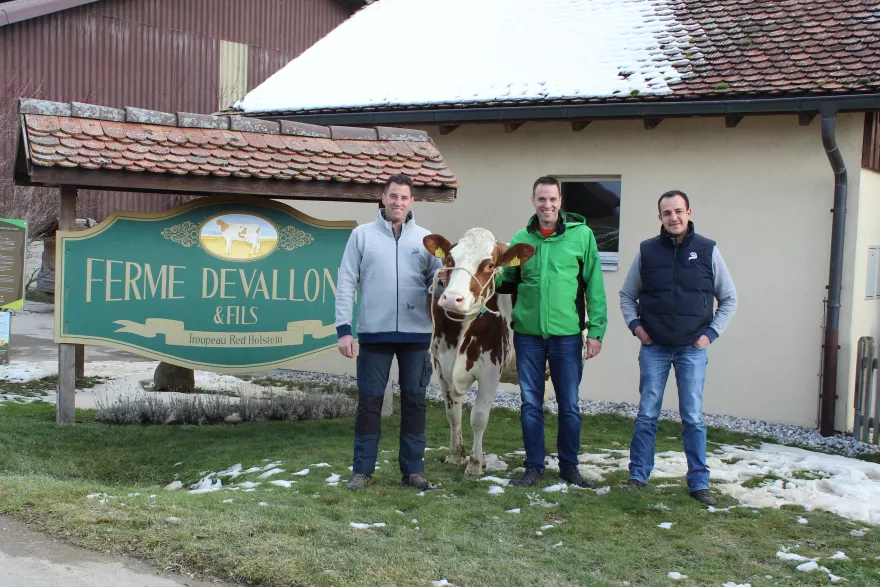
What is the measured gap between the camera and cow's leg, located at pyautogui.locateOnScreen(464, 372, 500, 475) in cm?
616

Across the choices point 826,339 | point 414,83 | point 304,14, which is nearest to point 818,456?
point 826,339

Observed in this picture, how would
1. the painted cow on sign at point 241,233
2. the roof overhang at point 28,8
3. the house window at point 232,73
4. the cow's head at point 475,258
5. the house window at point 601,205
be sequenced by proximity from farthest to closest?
1. the house window at point 232,73
2. the roof overhang at point 28,8
3. the house window at point 601,205
4. the painted cow on sign at point 241,233
5. the cow's head at point 475,258

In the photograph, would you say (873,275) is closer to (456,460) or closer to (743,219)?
(743,219)

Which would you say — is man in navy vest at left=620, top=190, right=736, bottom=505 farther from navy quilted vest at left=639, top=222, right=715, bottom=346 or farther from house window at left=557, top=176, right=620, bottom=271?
house window at left=557, top=176, right=620, bottom=271

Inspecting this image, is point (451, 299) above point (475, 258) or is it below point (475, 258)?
below

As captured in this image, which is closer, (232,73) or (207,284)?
(207,284)

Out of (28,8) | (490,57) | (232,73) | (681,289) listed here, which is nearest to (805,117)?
(490,57)

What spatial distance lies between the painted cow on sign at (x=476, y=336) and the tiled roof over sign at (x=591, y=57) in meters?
4.42

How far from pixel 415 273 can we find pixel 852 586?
2975 millimetres

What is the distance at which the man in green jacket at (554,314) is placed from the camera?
5762 mm

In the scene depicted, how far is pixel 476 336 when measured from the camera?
6160 millimetres

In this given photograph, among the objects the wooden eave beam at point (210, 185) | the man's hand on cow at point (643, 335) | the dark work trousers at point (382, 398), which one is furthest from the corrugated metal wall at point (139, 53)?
the man's hand on cow at point (643, 335)

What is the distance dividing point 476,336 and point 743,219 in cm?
482

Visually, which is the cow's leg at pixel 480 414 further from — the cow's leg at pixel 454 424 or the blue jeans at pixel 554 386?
the blue jeans at pixel 554 386
